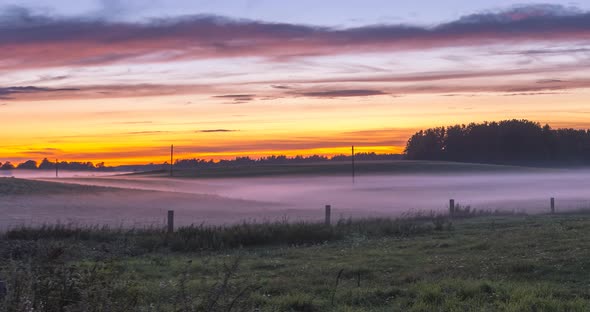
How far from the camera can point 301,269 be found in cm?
1622

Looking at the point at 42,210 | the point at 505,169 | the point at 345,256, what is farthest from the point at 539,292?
the point at 505,169

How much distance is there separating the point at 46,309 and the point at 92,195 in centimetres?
6135

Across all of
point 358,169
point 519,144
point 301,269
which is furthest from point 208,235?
point 519,144

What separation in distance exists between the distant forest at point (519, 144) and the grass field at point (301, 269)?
125 m

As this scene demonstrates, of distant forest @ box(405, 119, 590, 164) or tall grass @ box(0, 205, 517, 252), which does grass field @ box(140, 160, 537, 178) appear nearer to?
distant forest @ box(405, 119, 590, 164)

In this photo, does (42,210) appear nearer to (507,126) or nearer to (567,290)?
(567,290)

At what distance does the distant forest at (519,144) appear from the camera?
5758 inches

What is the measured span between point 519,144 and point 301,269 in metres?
139

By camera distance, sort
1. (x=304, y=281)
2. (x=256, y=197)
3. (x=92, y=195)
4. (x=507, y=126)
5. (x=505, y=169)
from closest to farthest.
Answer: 1. (x=304, y=281)
2. (x=92, y=195)
3. (x=256, y=197)
4. (x=505, y=169)
5. (x=507, y=126)

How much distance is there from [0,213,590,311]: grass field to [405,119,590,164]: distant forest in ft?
410

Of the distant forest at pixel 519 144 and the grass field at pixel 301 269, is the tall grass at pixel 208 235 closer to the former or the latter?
the grass field at pixel 301 269

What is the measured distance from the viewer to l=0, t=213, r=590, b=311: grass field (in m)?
7.87

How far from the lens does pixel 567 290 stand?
12570 millimetres

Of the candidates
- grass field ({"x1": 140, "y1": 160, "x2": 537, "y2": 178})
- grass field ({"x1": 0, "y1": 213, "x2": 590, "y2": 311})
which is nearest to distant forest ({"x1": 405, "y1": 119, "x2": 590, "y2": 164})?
grass field ({"x1": 140, "y1": 160, "x2": 537, "y2": 178})
